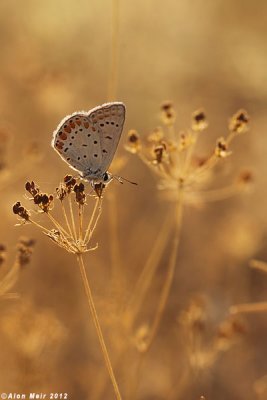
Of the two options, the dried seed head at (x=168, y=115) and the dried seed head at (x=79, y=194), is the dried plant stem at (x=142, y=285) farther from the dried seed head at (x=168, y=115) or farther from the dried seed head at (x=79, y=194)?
the dried seed head at (x=79, y=194)

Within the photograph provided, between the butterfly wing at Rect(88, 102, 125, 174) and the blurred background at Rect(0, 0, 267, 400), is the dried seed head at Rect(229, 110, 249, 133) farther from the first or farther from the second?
the blurred background at Rect(0, 0, 267, 400)

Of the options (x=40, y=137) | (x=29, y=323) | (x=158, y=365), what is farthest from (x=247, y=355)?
(x=40, y=137)

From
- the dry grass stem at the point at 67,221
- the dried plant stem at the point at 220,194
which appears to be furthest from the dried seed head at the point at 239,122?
the dried plant stem at the point at 220,194

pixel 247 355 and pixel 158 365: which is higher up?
pixel 247 355

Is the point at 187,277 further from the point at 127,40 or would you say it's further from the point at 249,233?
the point at 127,40

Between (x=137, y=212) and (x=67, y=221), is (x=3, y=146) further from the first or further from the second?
(x=137, y=212)

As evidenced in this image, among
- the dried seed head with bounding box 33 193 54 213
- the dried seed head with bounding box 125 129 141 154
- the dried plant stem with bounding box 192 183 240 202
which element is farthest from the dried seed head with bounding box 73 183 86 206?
the dried plant stem with bounding box 192 183 240 202

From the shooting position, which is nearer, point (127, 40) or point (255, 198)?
point (255, 198)
